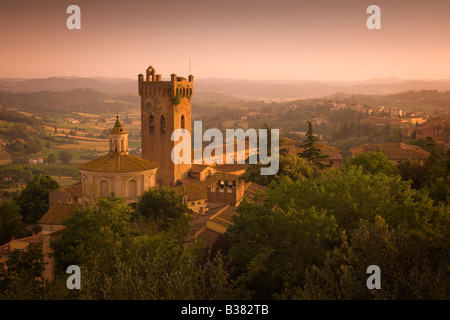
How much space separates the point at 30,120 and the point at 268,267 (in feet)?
386

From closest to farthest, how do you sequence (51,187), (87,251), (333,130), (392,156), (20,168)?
(87,251), (51,187), (392,156), (20,168), (333,130)

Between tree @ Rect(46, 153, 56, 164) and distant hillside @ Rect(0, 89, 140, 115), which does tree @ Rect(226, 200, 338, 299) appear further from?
distant hillside @ Rect(0, 89, 140, 115)

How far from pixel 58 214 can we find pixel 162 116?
694 inches

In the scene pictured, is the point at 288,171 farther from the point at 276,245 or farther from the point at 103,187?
the point at 276,245

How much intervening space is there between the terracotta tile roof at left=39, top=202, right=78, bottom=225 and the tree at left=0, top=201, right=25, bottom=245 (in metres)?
9.33

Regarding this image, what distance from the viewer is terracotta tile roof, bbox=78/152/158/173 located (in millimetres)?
30562

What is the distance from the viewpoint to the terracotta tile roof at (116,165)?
30.6 meters

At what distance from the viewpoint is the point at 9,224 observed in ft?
119

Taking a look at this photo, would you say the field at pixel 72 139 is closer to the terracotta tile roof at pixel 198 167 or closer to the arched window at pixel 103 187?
the terracotta tile roof at pixel 198 167

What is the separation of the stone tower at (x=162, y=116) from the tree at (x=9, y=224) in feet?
39.6

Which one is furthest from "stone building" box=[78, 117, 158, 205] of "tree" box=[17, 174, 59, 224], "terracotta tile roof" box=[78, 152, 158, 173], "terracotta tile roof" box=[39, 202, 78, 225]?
"tree" box=[17, 174, 59, 224]
